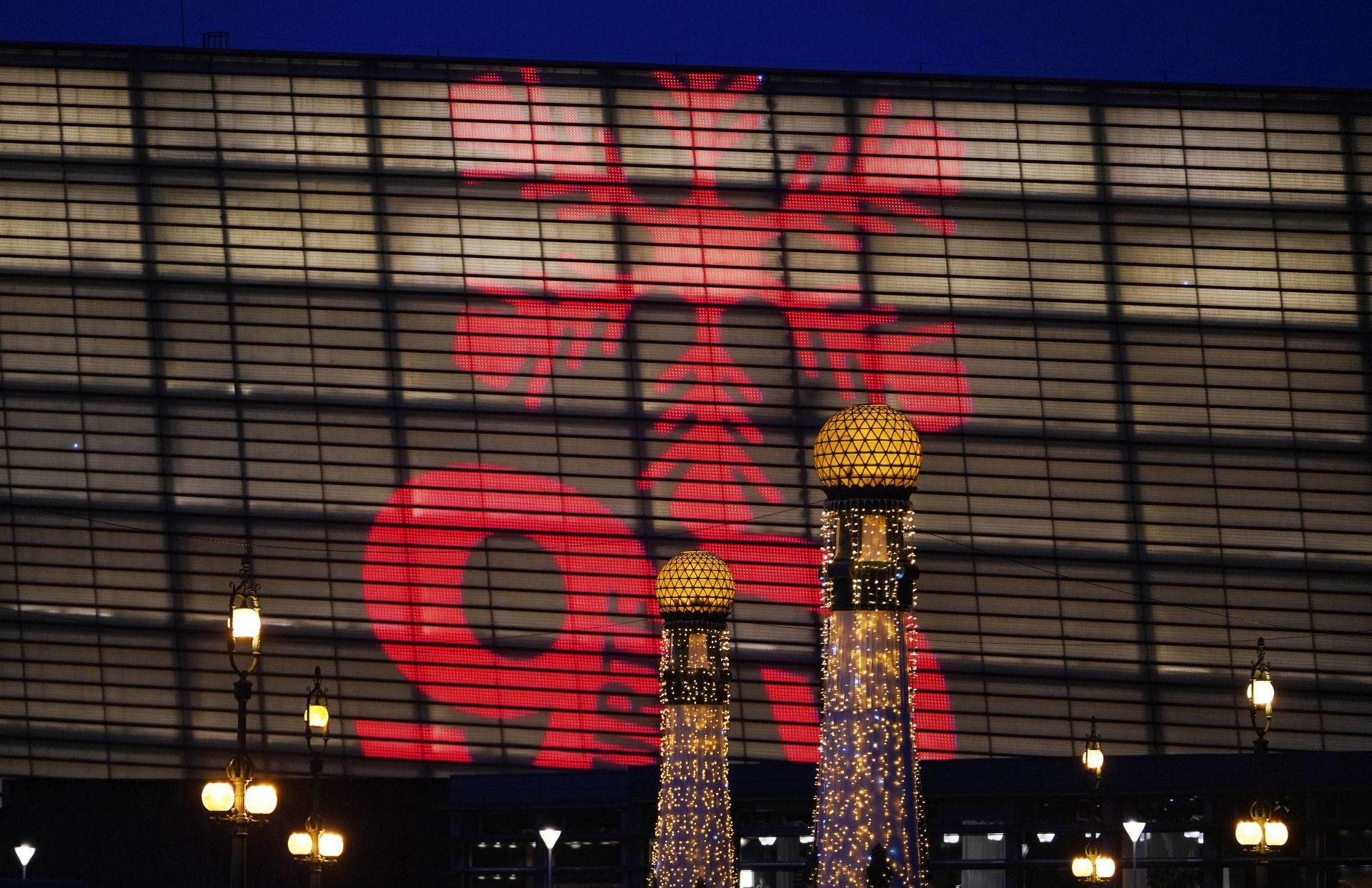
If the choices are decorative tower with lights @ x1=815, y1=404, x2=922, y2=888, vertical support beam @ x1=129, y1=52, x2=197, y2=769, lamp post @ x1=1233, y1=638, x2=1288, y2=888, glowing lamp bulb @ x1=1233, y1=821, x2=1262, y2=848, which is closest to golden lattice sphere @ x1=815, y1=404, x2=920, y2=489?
decorative tower with lights @ x1=815, y1=404, x2=922, y2=888

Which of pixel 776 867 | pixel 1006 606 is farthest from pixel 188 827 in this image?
pixel 1006 606

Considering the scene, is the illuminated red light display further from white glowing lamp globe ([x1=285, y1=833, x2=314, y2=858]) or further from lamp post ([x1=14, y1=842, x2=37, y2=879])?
white glowing lamp globe ([x1=285, y1=833, x2=314, y2=858])

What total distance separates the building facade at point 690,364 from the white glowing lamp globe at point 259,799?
3304 cm

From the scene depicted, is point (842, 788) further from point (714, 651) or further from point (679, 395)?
point (679, 395)

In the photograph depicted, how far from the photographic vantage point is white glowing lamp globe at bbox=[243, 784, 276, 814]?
19.0 m

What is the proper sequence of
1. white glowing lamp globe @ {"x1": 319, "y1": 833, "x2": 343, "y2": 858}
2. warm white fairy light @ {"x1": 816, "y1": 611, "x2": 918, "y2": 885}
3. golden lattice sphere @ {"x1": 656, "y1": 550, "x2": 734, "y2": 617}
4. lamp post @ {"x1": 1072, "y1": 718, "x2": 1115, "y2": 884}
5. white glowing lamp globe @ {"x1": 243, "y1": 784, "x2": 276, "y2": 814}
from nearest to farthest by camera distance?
warm white fairy light @ {"x1": 816, "y1": 611, "x2": 918, "y2": 885} → white glowing lamp globe @ {"x1": 243, "y1": 784, "x2": 276, "y2": 814} → golden lattice sphere @ {"x1": 656, "y1": 550, "x2": 734, "y2": 617} → white glowing lamp globe @ {"x1": 319, "y1": 833, "x2": 343, "y2": 858} → lamp post @ {"x1": 1072, "y1": 718, "x2": 1115, "y2": 884}

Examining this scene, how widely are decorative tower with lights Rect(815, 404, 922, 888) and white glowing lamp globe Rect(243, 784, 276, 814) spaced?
5679mm

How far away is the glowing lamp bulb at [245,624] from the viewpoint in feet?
61.1

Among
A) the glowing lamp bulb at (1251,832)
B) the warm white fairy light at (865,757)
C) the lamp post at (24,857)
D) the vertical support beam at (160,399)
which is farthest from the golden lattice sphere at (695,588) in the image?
the vertical support beam at (160,399)

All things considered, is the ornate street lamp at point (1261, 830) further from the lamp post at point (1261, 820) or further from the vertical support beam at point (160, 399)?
the vertical support beam at point (160, 399)

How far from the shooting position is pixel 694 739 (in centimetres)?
2422

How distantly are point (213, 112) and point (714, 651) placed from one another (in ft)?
106

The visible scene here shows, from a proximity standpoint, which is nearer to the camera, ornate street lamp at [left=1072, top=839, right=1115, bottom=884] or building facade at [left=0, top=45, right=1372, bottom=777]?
ornate street lamp at [left=1072, top=839, right=1115, bottom=884]

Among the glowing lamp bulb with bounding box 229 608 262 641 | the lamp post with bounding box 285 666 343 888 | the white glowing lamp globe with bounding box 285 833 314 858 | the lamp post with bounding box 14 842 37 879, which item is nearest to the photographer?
the glowing lamp bulb with bounding box 229 608 262 641
